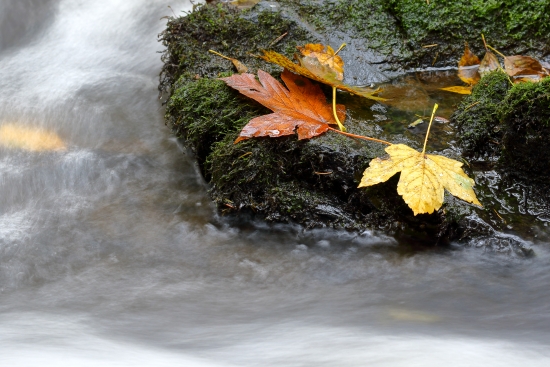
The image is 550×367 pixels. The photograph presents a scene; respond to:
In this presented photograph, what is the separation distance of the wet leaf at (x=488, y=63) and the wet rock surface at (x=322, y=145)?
6.6 inches

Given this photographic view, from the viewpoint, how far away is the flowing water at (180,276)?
1956 mm

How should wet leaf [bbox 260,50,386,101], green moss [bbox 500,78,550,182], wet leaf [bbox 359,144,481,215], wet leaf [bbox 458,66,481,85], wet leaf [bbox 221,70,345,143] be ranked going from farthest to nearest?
wet leaf [bbox 458,66,481,85] → wet leaf [bbox 260,50,386,101] → wet leaf [bbox 221,70,345,143] → green moss [bbox 500,78,550,182] → wet leaf [bbox 359,144,481,215]

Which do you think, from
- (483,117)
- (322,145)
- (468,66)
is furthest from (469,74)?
(322,145)

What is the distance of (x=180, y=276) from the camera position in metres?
2.67

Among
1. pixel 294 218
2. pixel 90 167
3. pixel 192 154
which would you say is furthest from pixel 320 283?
pixel 90 167

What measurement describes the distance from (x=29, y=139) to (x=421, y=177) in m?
→ 2.52

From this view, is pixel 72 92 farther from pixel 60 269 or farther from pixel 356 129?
pixel 356 129

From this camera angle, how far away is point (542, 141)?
8.55ft

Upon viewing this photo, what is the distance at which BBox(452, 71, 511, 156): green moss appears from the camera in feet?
9.30

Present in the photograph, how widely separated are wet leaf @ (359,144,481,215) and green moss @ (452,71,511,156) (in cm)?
34

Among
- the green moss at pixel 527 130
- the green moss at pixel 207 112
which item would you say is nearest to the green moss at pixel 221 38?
the green moss at pixel 207 112

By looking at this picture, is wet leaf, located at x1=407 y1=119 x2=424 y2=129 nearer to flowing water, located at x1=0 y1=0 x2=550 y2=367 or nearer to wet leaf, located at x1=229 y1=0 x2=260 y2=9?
flowing water, located at x1=0 y1=0 x2=550 y2=367

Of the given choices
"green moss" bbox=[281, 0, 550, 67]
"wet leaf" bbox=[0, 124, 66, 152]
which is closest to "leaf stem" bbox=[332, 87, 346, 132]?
"green moss" bbox=[281, 0, 550, 67]

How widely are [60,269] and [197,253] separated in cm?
63
